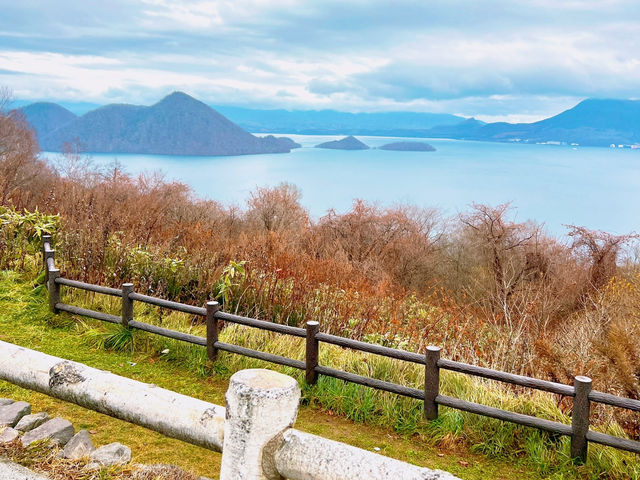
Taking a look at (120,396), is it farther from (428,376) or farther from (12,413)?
(428,376)

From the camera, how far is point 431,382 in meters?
6.10

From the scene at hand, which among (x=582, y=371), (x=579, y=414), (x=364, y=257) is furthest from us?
(x=364, y=257)

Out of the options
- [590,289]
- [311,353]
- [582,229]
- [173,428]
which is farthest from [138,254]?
[582,229]

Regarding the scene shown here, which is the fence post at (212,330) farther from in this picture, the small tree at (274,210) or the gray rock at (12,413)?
the small tree at (274,210)

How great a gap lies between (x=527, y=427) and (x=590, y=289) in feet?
92.1

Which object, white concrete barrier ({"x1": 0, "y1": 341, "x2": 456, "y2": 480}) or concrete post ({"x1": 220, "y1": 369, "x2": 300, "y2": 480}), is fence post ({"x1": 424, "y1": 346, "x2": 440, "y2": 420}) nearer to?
white concrete barrier ({"x1": 0, "y1": 341, "x2": 456, "y2": 480})

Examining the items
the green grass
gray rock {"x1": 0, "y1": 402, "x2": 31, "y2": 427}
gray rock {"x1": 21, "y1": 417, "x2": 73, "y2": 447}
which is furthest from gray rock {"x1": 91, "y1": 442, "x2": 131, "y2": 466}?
the green grass

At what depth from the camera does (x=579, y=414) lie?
5.39 m

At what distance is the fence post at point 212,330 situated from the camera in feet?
23.7

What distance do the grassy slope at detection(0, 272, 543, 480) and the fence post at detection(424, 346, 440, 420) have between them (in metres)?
0.33

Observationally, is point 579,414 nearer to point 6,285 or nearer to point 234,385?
point 234,385

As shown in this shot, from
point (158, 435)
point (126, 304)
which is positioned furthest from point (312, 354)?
point (126, 304)

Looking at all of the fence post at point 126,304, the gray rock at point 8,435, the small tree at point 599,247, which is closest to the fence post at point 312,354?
the fence post at point 126,304

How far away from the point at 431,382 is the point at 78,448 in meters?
3.62
